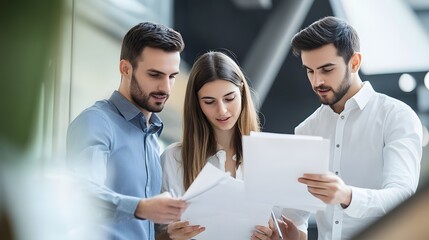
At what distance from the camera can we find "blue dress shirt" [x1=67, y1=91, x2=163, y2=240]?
97 cm

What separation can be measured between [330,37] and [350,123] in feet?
0.52

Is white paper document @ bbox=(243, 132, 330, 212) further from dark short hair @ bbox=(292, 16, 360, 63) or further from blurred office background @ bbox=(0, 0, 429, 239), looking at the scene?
blurred office background @ bbox=(0, 0, 429, 239)

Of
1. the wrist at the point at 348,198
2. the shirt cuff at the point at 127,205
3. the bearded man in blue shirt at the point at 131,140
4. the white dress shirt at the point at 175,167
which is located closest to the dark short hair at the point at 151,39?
the bearded man in blue shirt at the point at 131,140

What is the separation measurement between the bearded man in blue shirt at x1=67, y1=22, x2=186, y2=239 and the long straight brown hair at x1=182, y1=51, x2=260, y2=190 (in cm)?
5

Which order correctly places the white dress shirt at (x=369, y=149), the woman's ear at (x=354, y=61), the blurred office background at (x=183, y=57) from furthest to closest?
1. the blurred office background at (x=183, y=57)
2. the woman's ear at (x=354, y=61)
3. the white dress shirt at (x=369, y=149)

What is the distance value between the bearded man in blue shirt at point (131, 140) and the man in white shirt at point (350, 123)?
0.87 ft

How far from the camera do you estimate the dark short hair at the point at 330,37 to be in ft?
3.41

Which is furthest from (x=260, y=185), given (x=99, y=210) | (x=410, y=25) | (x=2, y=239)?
(x=410, y=25)

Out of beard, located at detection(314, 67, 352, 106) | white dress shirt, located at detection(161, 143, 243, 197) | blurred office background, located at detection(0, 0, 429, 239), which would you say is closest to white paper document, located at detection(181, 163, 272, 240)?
white dress shirt, located at detection(161, 143, 243, 197)

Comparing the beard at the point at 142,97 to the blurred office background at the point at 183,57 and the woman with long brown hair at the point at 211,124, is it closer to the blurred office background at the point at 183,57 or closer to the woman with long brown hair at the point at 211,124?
the woman with long brown hair at the point at 211,124

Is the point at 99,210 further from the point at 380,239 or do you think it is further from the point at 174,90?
the point at 380,239

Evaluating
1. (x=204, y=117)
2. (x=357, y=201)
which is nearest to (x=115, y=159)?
(x=204, y=117)

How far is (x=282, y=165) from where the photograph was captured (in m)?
0.86

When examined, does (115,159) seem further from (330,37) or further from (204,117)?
(330,37)
